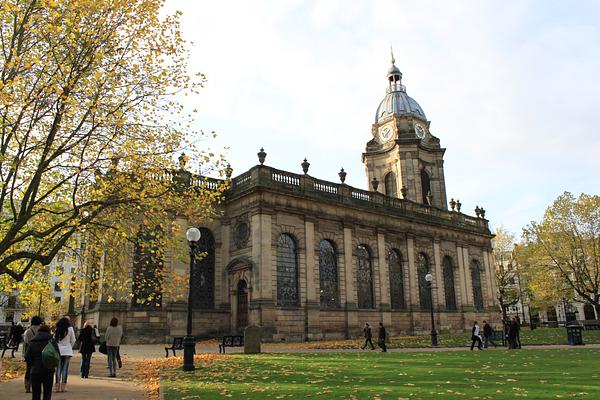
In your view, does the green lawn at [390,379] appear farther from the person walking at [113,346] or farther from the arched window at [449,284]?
the arched window at [449,284]

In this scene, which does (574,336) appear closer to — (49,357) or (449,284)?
(449,284)

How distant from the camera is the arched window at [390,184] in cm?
4800

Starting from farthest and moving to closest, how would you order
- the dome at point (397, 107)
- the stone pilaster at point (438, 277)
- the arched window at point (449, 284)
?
the dome at point (397, 107) → the arched window at point (449, 284) → the stone pilaster at point (438, 277)

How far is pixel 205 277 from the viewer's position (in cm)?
3031

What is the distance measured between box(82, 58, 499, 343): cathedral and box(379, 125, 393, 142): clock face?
35.9ft

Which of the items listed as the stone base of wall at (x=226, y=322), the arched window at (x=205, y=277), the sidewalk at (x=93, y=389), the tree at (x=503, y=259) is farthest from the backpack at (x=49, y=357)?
the tree at (x=503, y=259)

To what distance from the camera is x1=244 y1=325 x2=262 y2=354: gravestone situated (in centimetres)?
2022

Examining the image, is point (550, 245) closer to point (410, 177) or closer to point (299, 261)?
point (410, 177)

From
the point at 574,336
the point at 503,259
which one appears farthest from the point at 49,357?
the point at 503,259

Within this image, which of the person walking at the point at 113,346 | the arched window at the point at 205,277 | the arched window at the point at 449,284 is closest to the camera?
the person walking at the point at 113,346

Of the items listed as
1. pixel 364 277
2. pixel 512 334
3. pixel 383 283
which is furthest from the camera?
pixel 383 283

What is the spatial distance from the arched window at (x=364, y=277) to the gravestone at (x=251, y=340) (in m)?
14.2

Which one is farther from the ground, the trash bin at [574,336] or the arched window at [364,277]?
the arched window at [364,277]

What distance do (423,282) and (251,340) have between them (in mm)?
22188
